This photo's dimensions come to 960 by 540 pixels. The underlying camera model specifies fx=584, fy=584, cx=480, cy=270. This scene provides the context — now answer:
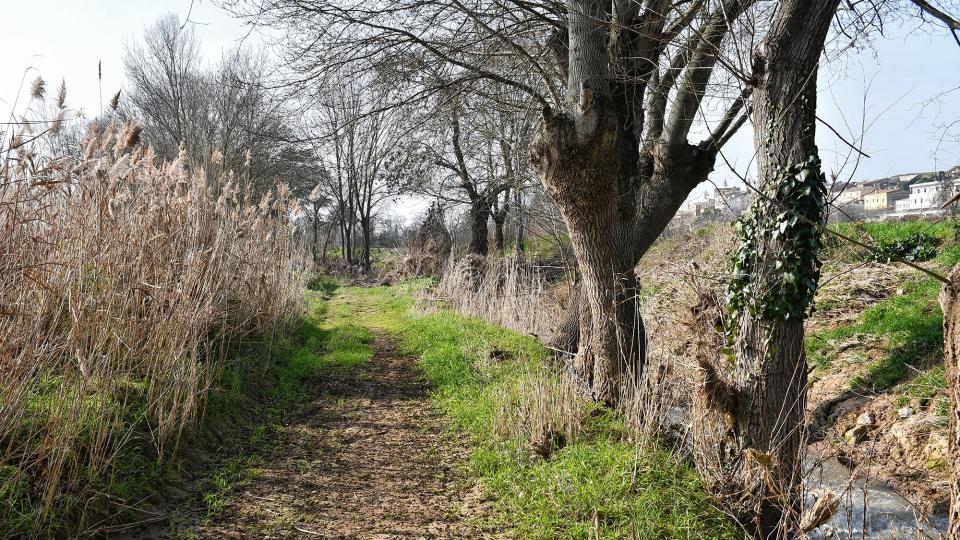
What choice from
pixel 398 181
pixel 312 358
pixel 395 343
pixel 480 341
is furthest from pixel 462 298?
pixel 398 181

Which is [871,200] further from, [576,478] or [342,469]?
[342,469]

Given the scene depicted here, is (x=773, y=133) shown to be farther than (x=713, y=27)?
No

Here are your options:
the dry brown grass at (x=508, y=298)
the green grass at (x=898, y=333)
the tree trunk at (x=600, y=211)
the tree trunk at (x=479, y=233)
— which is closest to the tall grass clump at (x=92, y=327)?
the tree trunk at (x=600, y=211)

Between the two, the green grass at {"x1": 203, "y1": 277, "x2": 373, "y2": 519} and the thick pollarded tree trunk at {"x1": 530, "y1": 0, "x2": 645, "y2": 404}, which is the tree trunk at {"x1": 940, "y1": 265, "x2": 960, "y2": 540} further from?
the green grass at {"x1": 203, "y1": 277, "x2": 373, "y2": 519}

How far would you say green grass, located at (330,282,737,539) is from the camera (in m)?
3.36

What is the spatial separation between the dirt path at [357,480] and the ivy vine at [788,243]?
2.35 meters

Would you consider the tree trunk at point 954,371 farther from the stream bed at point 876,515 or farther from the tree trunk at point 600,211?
the tree trunk at point 600,211

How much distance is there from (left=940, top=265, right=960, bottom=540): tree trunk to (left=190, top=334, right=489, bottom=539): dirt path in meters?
2.32

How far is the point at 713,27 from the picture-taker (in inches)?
217

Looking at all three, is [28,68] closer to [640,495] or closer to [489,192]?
[640,495]

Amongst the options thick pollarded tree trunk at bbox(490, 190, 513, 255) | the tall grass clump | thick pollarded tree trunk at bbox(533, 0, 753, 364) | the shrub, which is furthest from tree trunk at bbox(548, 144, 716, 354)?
thick pollarded tree trunk at bbox(490, 190, 513, 255)

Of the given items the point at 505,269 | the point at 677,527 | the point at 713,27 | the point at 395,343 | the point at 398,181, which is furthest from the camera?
the point at 398,181

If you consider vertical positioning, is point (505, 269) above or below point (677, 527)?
above

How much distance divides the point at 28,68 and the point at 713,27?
5370mm
